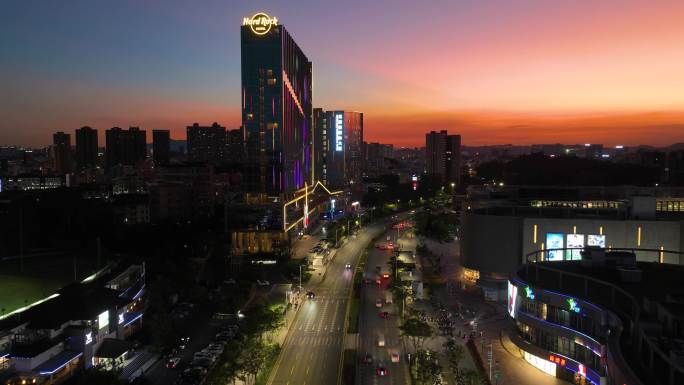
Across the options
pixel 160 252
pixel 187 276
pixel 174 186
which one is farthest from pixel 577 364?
pixel 174 186

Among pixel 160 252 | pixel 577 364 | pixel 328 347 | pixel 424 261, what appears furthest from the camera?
pixel 424 261

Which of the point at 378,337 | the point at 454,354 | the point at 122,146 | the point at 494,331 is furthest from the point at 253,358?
the point at 122,146

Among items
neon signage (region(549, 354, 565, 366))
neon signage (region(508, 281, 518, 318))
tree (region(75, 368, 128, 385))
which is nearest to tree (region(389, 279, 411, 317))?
neon signage (region(508, 281, 518, 318))

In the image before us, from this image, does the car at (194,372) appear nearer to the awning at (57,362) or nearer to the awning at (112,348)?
the awning at (112,348)

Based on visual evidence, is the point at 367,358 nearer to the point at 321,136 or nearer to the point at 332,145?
the point at 332,145

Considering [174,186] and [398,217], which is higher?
[174,186]

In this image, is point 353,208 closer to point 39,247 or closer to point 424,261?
point 424,261
